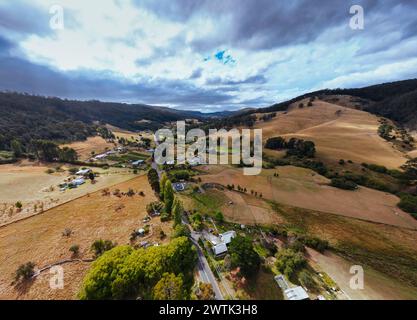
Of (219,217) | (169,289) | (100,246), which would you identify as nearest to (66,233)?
(100,246)

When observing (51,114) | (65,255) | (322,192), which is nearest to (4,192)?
(65,255)

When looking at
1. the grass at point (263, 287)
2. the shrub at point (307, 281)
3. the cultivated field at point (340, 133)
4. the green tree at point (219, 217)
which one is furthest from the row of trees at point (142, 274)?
the cultivated field at point (340, 133)

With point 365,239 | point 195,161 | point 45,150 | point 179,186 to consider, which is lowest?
point 365,239

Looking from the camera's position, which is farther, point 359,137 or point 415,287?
point 359,137

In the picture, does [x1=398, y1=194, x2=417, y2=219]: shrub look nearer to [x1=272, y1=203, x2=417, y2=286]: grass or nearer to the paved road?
[x1=272, y1=203, x2=417, y2=286]: grass

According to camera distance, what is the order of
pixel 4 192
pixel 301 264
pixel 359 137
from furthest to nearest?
pixel 359 137 → pixel 4 192 → pixel 301 264

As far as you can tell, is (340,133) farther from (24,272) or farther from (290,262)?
(24,272)
